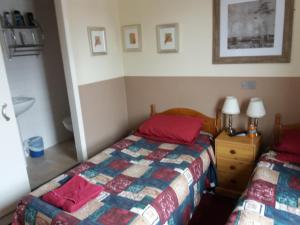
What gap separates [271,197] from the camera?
1.73 meters

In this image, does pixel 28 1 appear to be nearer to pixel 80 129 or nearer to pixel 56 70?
pixel 56 70

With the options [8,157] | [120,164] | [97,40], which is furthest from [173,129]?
[8,157]

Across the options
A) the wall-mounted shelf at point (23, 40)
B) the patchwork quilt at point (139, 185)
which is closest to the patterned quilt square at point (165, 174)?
the patchwork quilt at point (139, 185)

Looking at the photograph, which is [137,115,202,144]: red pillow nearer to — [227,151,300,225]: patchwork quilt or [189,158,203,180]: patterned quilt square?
[189,158,203,180]: patterned quilt square

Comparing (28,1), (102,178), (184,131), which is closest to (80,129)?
(102,178)

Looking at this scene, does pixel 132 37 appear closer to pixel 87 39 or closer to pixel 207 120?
pixel 87 39

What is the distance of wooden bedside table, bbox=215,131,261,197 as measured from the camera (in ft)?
8.14

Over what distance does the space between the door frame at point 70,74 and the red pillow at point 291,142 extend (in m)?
2.10

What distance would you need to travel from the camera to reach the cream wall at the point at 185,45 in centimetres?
257

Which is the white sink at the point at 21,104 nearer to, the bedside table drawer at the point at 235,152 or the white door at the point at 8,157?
the white door at the point at 8,157

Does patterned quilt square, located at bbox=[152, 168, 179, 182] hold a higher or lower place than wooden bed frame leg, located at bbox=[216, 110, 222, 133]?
lower

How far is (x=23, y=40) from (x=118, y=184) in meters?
2.59

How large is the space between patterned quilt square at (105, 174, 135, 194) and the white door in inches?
42.6

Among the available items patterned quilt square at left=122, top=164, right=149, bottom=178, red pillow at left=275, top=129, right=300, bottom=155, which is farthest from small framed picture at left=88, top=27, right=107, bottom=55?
red pillow at left=275, top=129, right=300, bottom=155
